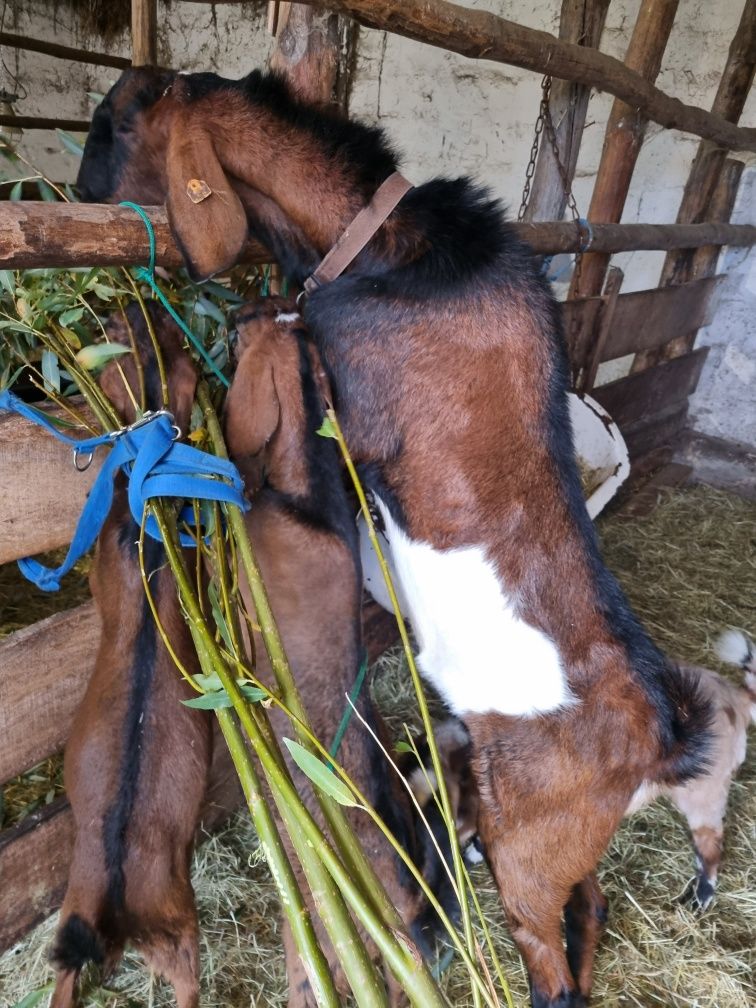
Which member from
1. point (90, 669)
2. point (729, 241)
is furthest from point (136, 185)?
point (729, 241)

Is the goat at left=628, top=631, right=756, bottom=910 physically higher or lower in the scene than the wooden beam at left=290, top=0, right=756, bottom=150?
lower

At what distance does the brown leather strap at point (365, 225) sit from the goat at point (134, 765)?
463mm

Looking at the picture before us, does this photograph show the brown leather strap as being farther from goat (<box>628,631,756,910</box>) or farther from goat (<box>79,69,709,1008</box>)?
goat (<box>628,631,756,910</box>)

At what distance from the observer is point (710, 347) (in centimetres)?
584

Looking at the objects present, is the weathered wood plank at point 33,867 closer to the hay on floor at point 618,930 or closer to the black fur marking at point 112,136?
the hay on floor at point 618,930

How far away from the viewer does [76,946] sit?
153cm

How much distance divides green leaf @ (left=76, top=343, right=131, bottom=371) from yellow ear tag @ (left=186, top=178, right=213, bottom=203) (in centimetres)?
37

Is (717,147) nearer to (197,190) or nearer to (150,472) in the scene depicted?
(197,190)

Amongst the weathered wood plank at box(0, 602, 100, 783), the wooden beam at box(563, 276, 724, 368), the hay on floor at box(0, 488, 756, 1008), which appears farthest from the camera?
the wooden beam at box(563, 276, 724, 368)

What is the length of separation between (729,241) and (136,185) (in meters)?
4.54

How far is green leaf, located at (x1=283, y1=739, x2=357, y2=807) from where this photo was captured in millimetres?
1038

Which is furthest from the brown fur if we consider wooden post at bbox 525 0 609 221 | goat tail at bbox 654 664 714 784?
wooden post at bbox 525 0 609 221

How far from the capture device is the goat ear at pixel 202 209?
5.56 feet

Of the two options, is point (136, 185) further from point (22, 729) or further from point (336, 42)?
point (22, 729)
